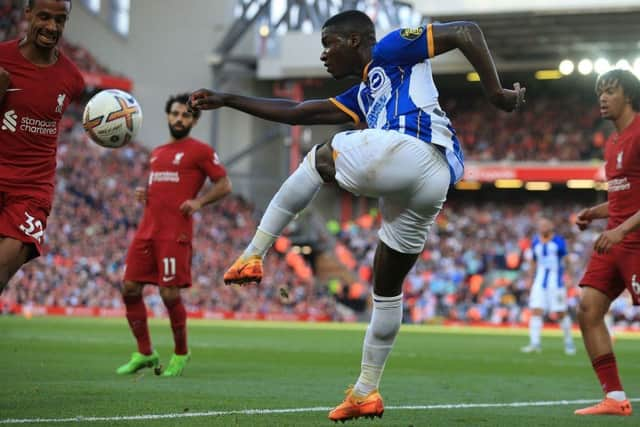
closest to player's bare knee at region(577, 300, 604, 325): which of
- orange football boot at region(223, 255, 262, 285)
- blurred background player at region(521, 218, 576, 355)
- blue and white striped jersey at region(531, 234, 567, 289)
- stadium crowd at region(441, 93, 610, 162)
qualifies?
orange football boot at region(223, 255, 262, 285)

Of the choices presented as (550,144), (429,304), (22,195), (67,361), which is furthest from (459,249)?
(22,195)

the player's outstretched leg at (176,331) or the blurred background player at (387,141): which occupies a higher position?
the blurred background player at (387,141)

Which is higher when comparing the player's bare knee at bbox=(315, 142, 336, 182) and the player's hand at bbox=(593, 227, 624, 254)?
the player's bare knee at bbox=(315, 142, 336, 182)

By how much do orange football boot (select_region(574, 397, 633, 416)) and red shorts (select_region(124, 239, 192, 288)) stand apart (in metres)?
4.25

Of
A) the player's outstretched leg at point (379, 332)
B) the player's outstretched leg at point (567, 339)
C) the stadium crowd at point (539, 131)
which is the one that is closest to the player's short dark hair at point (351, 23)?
the player's outstretched leg at point (379, 332)

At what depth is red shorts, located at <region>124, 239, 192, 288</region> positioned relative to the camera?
10250 mm

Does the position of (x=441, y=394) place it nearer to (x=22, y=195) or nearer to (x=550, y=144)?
(x=22, y=195)

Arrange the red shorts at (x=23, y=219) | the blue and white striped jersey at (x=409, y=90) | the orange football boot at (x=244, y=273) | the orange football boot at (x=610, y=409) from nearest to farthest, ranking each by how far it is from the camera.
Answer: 1. the orange football boot at (x=244, y=273)
2. the blue and white striped jersey at (x=409, y=90)
3. the red shorts at (x=23, y=219)
4. the orange football boot at (x=610, y=409)

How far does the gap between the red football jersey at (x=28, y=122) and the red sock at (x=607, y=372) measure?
13.3ft

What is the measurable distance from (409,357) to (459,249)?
22.7 meters

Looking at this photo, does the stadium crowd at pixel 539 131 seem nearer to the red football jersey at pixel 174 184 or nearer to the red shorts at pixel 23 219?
the red football jersey at pixel 174 184

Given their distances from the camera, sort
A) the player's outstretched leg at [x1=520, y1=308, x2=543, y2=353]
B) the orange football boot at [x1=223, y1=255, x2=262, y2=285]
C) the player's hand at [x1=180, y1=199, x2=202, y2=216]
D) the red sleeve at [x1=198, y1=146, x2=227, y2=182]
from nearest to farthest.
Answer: the orange football boot at [x1=223, y1=255, x2=262, y2=285] < the player's hand at [x1=180, y1=199, x2=202, y2=216] < the red sleeve at [x1=198, y1=146, x2=227, y2=182] < the player's outstretched leg at [x1=520, y1=308, x2=543, y2=353]

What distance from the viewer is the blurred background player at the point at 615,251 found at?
301 inches

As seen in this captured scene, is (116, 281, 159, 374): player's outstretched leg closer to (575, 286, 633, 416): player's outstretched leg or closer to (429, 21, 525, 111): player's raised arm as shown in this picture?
(575, 286, 633, 416): player's outstretched leg
